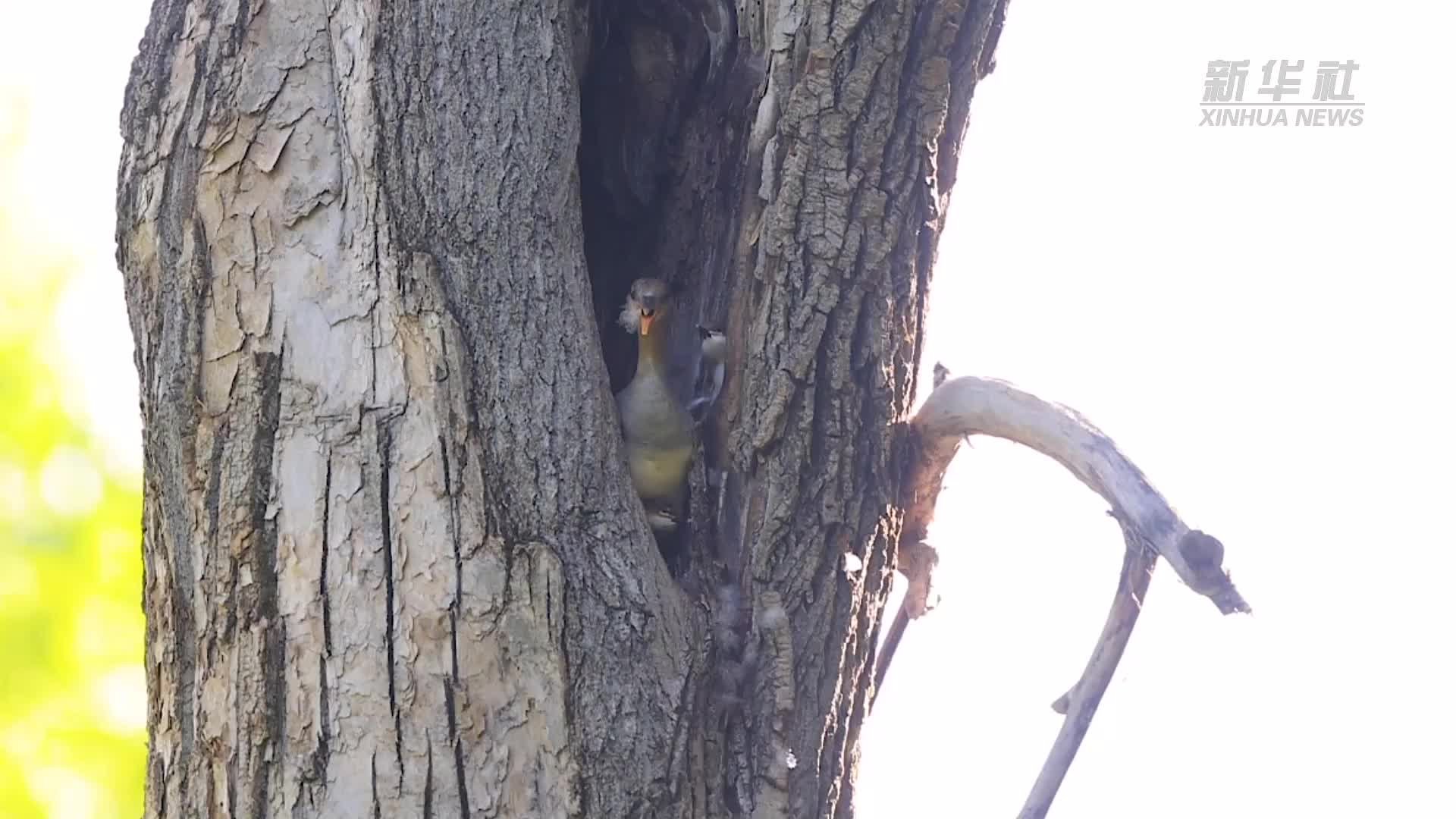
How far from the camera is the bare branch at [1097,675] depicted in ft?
6.83

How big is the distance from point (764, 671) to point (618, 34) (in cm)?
123

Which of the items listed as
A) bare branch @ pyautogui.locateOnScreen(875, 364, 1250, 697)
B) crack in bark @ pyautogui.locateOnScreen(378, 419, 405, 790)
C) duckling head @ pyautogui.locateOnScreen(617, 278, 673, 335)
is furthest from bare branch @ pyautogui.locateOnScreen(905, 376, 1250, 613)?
crack in bark @ pyautogui.locateOnScreen(378, 419, 405, 790)

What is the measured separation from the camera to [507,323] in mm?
2074

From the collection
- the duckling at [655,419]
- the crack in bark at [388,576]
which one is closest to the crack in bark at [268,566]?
the crack in bark at [388,576]

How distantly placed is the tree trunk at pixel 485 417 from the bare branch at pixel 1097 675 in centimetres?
37

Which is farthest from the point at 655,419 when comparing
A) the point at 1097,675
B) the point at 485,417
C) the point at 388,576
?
the point at 1097,675

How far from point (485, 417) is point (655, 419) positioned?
0.45 metres

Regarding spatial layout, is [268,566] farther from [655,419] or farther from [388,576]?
[655,419]

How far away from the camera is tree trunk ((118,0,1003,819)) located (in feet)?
6.29

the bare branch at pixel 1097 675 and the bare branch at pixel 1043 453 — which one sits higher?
the bare branch at pixel 1043 453

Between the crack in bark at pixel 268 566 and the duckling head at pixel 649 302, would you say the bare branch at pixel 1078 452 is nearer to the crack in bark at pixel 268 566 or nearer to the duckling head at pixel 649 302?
the duckling head at pixel 649 302

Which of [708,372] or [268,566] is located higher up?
[708,372]

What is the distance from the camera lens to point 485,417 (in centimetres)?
201

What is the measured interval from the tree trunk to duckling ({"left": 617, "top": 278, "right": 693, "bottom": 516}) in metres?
0.05
